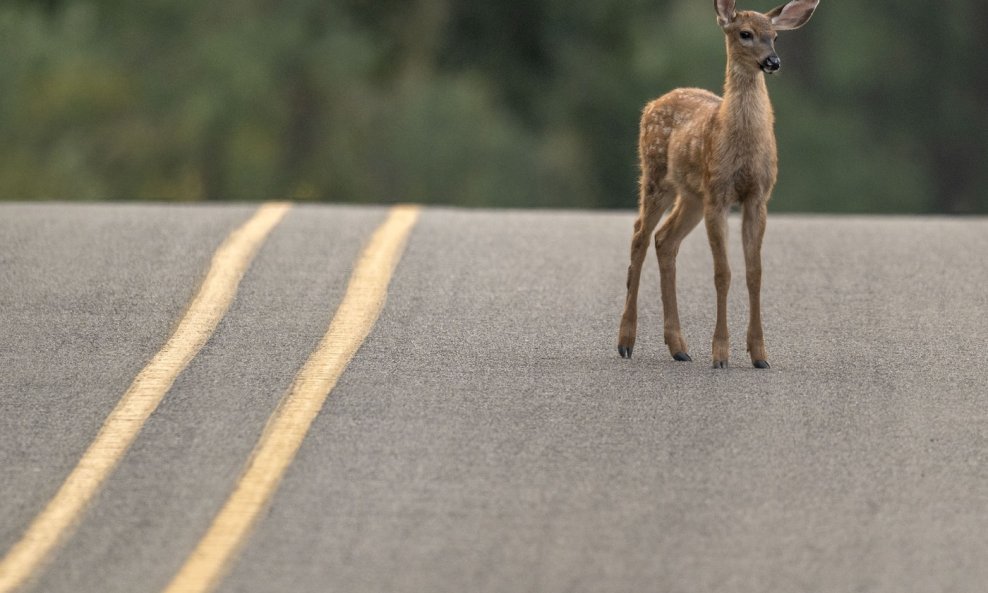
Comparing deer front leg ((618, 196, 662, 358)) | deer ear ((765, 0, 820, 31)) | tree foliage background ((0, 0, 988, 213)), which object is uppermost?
deer ear ((765, 0, 820, 31))

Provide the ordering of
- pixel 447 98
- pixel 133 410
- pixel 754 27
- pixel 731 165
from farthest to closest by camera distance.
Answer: pixel 447 98
pixel 754 27
pixel 731 165
pixel 133 410

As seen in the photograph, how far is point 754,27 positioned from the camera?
Result: 32.4 feet

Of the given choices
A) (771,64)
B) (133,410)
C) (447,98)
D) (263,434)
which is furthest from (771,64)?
(447,98)

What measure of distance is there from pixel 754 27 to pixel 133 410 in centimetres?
348

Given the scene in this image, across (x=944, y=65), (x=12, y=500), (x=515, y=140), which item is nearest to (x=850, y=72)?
(x=944, y=65)

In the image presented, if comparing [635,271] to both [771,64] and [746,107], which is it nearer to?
[746,107]

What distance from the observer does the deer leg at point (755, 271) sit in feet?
32.2

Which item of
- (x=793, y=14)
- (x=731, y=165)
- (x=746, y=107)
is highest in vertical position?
(x=793, y=14)

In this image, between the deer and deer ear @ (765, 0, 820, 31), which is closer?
the deer

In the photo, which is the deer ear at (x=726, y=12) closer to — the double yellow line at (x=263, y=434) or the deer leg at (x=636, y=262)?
the deer leg at (x=636, y=262)

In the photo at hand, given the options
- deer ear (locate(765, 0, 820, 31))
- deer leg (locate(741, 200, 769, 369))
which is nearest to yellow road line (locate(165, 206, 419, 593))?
deer leg (locate(741, 200, 769, 369))

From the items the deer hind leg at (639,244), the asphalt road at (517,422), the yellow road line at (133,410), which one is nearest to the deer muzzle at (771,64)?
the deer hind leg at (639,244)

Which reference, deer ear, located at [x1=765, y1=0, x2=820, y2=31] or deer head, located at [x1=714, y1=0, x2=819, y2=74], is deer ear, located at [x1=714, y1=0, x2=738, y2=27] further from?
deer ear, located at [x1=765, y1=0, x2=820, y2=31]

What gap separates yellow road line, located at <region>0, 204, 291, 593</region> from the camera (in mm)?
7230
